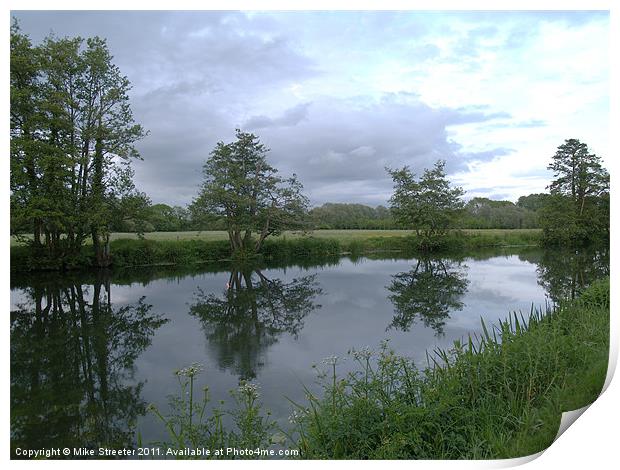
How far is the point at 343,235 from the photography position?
16.3ft

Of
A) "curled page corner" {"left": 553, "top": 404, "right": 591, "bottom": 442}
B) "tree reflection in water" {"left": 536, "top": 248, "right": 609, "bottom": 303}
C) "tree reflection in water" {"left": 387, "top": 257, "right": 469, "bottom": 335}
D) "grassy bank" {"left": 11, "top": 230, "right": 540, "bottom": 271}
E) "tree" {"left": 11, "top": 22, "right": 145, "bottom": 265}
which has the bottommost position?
"tree reflection in water" {"left": 387, "top": 257, "right": 469, "bottom": 335}

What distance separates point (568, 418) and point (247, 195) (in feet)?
13.7

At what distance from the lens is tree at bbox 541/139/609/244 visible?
300cm

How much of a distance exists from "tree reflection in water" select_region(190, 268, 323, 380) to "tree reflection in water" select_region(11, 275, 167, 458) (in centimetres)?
79

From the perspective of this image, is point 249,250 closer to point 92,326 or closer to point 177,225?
point 177,225

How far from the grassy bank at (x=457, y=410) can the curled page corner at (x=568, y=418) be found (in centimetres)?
3

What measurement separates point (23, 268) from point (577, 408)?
159 inches

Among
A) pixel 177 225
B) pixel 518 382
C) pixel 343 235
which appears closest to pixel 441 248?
pixel 343 235

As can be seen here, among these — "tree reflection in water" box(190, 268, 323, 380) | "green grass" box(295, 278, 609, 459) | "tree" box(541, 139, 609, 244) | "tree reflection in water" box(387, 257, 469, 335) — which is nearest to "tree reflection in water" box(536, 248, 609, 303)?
"tree" box(541, 139, 609, 244)

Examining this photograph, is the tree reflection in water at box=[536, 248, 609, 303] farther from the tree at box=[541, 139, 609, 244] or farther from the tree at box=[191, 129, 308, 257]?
the tree at box=[191, 129, 308, 257]

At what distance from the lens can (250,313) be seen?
5398 millimetres

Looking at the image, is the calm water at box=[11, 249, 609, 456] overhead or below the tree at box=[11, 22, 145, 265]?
below

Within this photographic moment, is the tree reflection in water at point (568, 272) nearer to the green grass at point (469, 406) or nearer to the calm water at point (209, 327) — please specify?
the calm water at point (209, 327)

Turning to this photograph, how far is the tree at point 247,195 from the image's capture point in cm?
408
